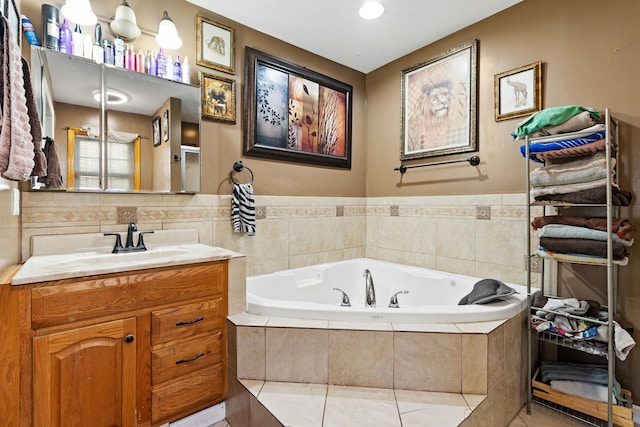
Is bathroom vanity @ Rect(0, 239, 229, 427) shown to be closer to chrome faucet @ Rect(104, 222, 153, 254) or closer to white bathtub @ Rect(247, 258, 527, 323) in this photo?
white bathtub @ Rect(247, 258, 527, 323)

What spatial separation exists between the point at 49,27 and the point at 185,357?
1.82 m

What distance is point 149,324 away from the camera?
4.89 feet

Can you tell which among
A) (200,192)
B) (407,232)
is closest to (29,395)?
(200,192)

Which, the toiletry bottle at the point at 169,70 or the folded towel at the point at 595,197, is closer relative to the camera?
the folded towel at the point at 595,197

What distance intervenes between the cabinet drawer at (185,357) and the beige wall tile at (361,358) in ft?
2.03

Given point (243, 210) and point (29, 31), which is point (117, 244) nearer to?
point (243, 210)

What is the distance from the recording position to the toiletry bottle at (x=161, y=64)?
196cm

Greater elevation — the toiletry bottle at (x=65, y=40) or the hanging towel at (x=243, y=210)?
the toiletry bottle at (x=65, y=40)

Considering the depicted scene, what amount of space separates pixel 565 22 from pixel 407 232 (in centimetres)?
175

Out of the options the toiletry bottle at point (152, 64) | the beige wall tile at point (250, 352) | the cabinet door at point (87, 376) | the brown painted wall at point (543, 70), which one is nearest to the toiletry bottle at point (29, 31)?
the toiletry bottle at point (152, 64)

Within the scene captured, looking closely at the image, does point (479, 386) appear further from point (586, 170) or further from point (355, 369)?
Result: point (586, 170)

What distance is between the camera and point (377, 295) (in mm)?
2707

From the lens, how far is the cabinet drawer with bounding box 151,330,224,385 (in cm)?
151

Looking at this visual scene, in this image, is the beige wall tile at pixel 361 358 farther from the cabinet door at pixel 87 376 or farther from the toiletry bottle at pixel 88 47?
the toiletry bottle at pixel 88 47
